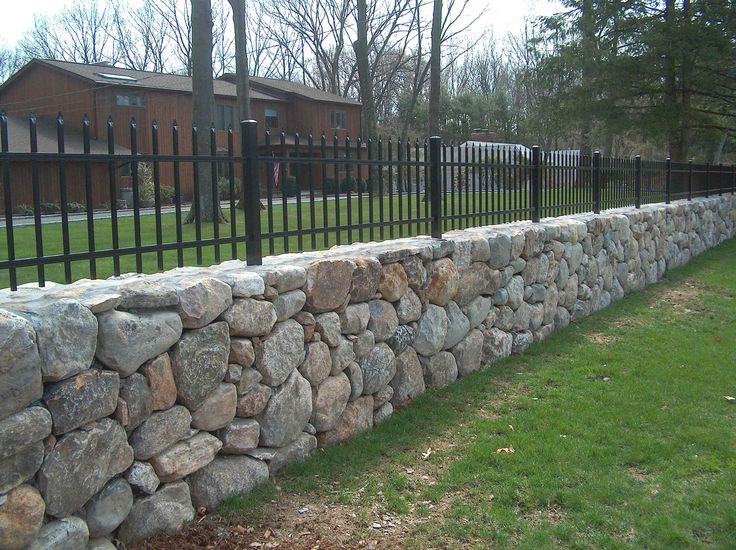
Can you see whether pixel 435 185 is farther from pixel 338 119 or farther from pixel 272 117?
pixel 338 119

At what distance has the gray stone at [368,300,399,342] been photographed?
16.0ft

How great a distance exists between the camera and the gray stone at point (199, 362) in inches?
136

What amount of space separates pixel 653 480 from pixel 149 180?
78.2ft

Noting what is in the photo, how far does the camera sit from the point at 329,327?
174 inches

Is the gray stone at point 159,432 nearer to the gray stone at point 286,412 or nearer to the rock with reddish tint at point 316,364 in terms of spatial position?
the gray stone at point 286,412

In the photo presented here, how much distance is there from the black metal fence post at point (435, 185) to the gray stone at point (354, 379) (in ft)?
5.70

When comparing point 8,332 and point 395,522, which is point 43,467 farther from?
point 395,522

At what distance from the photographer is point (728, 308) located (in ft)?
29.7

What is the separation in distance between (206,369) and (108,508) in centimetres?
76

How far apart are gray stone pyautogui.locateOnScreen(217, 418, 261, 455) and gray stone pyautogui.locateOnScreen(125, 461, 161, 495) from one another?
1.55ft

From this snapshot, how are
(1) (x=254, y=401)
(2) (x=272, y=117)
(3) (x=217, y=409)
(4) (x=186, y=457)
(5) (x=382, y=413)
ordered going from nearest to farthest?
(4) (x=186, y=457), (3) (x=217, y=409), (1) (x=254, y=401), (5) (x=382, y=413), (2) (x=272, y=117)

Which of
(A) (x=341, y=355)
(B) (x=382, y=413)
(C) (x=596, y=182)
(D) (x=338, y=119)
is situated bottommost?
(B) (x=382, y=413)

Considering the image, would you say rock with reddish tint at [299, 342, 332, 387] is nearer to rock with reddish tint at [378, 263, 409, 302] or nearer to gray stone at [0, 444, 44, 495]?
rock with reddish tint at [378, 263, 409, 302]

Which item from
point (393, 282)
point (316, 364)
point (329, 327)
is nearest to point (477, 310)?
point (393, 282)
